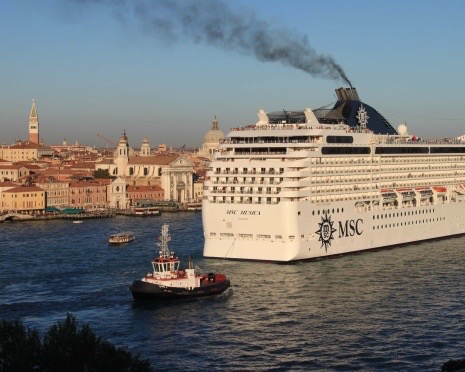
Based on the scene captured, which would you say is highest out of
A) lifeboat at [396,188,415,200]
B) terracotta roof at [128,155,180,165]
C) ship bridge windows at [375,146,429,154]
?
terracotta roof at [128,155,180,165]

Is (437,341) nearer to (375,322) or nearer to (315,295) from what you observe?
(375,322)

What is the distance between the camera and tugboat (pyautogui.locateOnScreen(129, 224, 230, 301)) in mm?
21969

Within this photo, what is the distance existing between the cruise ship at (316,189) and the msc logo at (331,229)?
0.03m

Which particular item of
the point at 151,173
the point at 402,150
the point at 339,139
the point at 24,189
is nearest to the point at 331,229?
the point at 339,139

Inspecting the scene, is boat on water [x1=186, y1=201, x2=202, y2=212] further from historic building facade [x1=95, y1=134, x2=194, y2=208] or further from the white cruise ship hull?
the white cruise ship hull

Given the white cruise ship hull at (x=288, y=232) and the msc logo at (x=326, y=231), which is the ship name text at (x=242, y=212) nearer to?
the white cruise ship hull at (x=288, y=232)

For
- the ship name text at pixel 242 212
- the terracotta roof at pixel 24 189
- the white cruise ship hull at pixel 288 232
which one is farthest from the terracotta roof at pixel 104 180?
the ship name text at pixel 242 212

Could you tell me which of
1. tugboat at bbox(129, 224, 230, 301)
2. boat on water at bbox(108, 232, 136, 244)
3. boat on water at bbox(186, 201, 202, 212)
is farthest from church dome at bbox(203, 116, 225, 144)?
tugboat at bbox(129, 224, 230, 301)

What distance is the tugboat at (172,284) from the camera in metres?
22.0

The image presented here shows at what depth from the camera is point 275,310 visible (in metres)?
21.0

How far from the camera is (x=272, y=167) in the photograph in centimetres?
2756

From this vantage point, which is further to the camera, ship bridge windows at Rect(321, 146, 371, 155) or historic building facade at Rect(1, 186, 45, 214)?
historic building facade at Rect(1, 186, 45, 214)

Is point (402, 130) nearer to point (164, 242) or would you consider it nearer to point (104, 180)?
point (164, 242)

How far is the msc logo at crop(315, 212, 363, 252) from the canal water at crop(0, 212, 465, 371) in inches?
28.9
